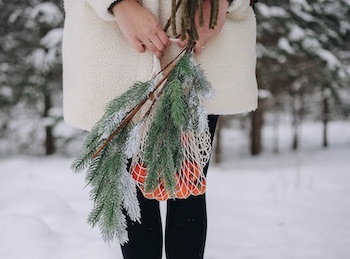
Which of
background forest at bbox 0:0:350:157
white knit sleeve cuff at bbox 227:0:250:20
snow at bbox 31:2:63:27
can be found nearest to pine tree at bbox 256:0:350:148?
background forest at bbox 0:0:350:157

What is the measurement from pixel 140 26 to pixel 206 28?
0.16 metres

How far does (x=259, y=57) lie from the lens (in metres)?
7.08

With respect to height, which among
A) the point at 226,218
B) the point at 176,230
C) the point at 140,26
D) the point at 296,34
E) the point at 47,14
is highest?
the point at 140,26

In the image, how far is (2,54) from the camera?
8445mm

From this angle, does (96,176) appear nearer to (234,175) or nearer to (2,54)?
(234,175)

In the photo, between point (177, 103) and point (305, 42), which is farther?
point (305, 42)

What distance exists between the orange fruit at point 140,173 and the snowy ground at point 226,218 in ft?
2.30

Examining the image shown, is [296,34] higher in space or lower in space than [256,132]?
higher

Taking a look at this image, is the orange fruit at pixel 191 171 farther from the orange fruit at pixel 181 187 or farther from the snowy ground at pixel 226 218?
the snowy ground at pixel 226 218

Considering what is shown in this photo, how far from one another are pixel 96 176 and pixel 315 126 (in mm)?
18643

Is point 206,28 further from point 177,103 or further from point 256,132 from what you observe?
point 256,132

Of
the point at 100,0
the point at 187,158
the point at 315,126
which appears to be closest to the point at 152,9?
the point at 100,0

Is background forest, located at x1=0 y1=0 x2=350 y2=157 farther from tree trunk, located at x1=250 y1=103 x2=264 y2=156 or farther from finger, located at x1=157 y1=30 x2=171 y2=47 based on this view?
finger, located at x1=157 y1=30 x2=171 y2=47

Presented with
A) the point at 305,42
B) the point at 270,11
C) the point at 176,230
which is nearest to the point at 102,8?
the point at 176,230
